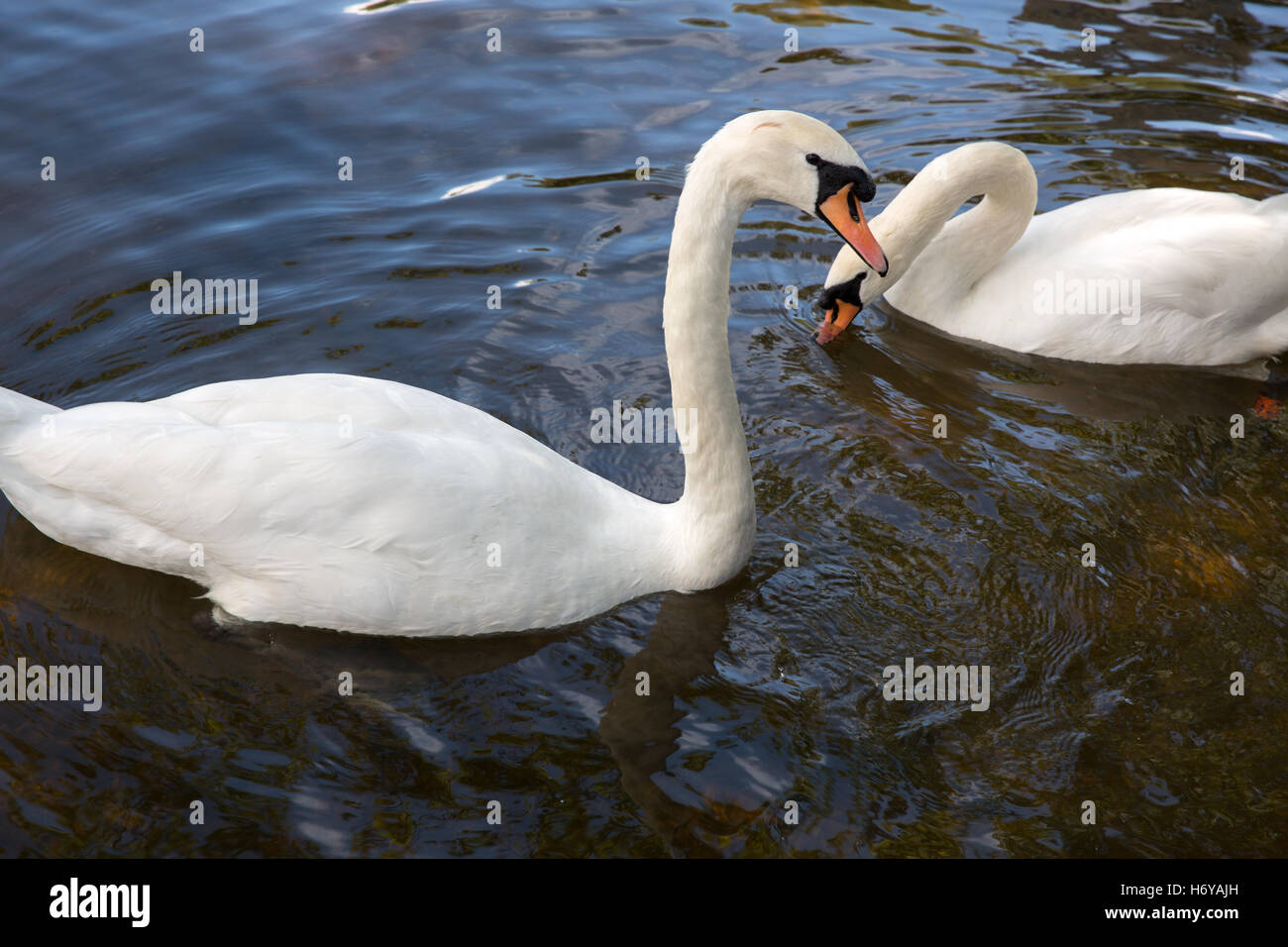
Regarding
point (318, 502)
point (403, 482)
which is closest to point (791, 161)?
point (403, 482)

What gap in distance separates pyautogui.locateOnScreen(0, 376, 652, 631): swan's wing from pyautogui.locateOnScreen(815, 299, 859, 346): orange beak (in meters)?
3.03

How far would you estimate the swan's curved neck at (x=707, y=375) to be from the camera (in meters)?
5.09

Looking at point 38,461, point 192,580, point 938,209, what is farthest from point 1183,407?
point 38,461

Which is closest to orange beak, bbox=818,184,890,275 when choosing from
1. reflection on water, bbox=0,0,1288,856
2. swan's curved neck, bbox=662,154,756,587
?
swan's curved neck, bbox=662,154,756,587

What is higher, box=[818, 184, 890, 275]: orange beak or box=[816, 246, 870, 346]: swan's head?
box=[818, 184, 890, 275]: orange beak

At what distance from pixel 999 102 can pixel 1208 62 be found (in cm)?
265

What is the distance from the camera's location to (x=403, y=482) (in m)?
5.07

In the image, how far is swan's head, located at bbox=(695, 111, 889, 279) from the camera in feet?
16.4

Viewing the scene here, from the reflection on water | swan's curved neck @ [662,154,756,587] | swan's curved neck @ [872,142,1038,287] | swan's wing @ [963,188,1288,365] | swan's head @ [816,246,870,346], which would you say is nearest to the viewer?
the reflection on water

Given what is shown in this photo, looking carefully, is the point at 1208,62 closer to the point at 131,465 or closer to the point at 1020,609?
the point at 1020,609

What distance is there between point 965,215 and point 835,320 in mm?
1138

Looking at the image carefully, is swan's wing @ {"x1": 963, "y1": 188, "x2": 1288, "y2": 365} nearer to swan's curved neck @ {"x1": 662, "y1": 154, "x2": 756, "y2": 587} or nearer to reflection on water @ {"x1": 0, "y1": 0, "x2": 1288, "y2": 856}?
reflection on water @ {"x1": 0, "y1": 0, "x2": 1288, "y2": 856}

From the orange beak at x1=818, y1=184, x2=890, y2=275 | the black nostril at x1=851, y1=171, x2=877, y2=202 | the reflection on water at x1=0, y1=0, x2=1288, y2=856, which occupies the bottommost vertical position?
the reflection on water at x1=0, y1=0, x2=1288, y2=856

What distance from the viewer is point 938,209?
8.00m
